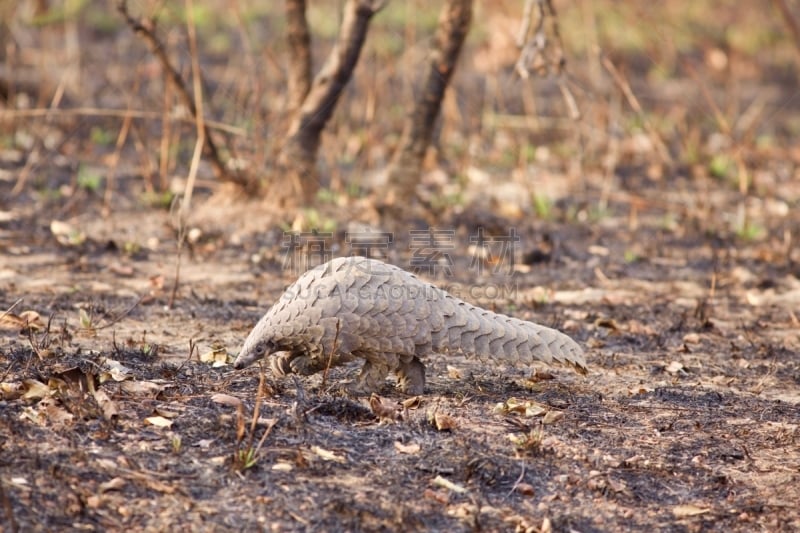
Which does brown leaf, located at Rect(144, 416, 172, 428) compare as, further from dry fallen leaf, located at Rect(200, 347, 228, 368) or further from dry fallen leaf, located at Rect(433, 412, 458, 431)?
dry fallen leaf, located at Rect(433, 412, 458, 431)

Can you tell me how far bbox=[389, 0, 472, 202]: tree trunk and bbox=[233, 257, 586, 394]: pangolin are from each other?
335 centimetres

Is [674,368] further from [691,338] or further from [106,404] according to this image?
[106,404]

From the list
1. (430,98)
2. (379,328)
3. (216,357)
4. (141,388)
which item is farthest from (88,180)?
(379,328)

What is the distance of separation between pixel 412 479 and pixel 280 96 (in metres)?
5.63

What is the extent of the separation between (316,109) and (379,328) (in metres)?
3.36

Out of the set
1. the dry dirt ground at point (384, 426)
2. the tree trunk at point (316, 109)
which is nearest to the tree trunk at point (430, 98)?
the tree trunk at point (316, 109)

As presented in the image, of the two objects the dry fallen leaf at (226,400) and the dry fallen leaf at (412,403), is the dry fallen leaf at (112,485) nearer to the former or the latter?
Answer: the dry fallen leaf at (226,400)

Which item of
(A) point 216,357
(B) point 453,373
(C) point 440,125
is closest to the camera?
(A) point 216,357

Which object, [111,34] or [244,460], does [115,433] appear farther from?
[111,34]

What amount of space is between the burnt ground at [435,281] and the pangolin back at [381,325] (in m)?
0.22

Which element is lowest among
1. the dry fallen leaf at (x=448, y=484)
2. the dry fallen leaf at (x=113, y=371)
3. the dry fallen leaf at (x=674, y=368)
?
the dry fallen leaf at (x=448, y=484)

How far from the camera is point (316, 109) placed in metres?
6.75

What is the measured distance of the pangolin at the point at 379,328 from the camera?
3.72 metres

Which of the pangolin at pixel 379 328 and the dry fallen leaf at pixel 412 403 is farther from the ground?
the pangolin at pixel 379 328
